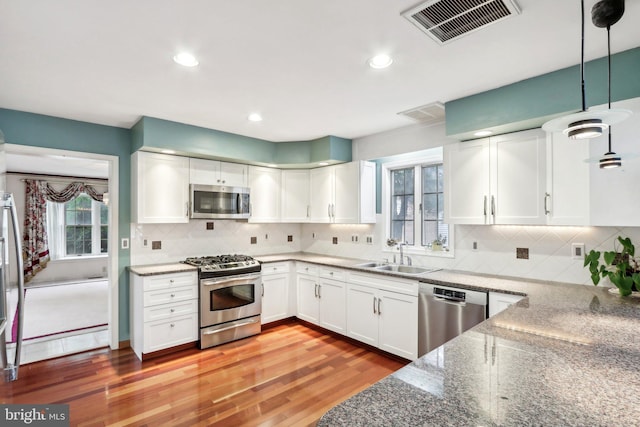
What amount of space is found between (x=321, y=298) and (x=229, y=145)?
2.19m

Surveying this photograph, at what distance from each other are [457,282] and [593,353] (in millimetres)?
1556

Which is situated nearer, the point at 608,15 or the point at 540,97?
the point at 608,15

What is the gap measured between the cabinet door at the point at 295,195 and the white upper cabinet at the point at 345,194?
0.15 m

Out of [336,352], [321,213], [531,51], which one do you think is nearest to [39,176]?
[321,213]

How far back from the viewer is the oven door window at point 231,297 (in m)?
Result: 3.73

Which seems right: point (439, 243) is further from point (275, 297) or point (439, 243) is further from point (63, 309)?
point (63, 309)

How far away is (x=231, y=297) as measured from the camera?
3.87m

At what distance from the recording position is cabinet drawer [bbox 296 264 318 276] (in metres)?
4.23

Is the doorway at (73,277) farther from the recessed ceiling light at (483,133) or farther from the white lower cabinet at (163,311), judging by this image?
the recessed ceiling light at (483,133)

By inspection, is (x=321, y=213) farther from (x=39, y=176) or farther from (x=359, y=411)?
(x=39, y=176)

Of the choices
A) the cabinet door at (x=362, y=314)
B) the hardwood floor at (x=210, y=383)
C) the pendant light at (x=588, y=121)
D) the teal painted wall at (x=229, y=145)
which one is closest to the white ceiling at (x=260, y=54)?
the teal painted wall at (x=229, y=145)

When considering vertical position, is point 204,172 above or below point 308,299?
above

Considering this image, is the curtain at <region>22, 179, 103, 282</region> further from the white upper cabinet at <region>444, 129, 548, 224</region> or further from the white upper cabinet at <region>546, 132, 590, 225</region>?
the white upper cabinet at <region>546, 132, 590, 225</region>

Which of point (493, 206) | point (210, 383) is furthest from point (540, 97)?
point (210, 383)
